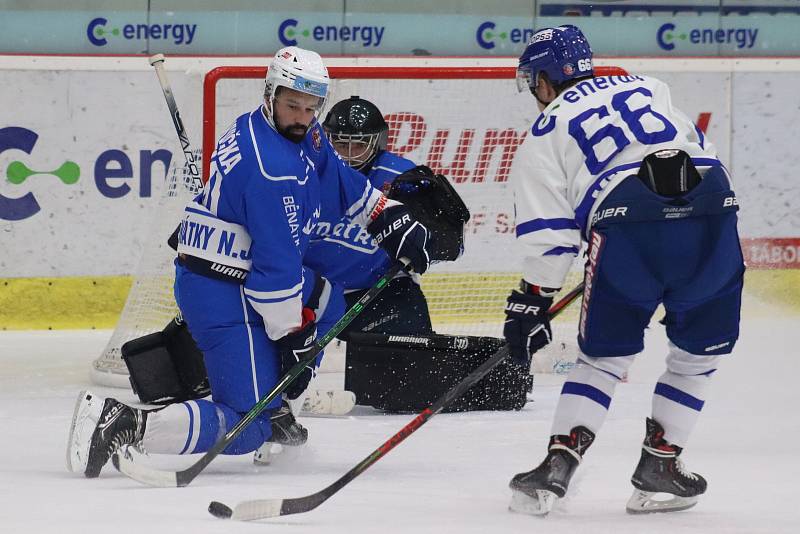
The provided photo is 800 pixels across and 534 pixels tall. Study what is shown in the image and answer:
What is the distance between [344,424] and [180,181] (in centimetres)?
129

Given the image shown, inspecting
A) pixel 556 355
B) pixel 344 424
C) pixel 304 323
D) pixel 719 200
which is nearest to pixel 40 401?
pixel 344 424

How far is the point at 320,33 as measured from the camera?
6.43m

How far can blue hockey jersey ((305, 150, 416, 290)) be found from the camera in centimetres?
433

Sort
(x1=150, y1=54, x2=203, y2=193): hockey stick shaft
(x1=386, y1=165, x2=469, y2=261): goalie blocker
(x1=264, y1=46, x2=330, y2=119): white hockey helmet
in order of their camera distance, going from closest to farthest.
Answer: (x1=264, y1=46, x2=330, y2=119): white hockey helmet → (x1=386, y1=165, x2=469, y2=261): goalie blocker → (x1=150, y1=54, x2=203, y2=193): hockey stick shaft

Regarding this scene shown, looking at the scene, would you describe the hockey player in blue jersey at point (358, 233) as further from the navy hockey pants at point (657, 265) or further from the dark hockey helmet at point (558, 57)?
the navy hockey pants at point (657, 265)

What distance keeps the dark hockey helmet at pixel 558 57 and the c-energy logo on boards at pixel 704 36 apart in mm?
3822

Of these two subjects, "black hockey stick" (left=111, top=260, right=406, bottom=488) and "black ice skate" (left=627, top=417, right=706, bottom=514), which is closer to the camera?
"black ice skate" (left=627, top=417, right=706, bottom=514)

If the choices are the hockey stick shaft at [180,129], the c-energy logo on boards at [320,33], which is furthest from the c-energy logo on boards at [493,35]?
the hockey stick shaft at [180,129]

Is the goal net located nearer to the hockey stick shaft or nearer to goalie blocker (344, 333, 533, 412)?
the hockey stick shaft

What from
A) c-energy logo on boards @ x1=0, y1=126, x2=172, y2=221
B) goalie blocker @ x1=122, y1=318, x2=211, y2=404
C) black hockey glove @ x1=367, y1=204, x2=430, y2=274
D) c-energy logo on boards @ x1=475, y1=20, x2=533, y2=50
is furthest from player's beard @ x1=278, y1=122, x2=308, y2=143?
c-energy logo on boards @ x1=475, y1=20, x2=533, y2=50

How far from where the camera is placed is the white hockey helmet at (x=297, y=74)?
10.6 ft

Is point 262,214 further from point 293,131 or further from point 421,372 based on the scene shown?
point 421,372

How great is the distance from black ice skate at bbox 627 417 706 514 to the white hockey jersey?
0.45m

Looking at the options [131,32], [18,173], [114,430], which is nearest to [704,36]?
[131,32]
